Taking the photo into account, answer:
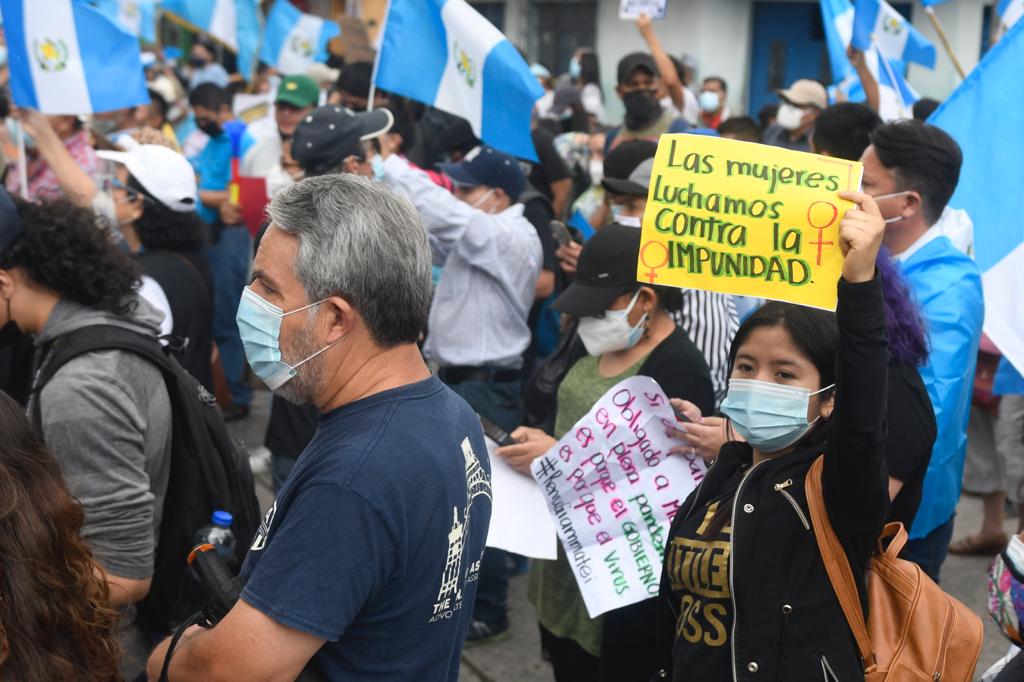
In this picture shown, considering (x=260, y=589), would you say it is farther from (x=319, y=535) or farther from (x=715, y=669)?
(x=715, y=669)

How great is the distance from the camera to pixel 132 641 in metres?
2.88

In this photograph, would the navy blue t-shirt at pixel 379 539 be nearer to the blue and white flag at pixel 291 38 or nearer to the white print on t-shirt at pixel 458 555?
the white print on t-shirt at pixel 458 555

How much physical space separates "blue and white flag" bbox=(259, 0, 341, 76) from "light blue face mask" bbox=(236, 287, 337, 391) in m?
9.75

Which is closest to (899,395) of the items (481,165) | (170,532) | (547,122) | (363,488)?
(363,488)

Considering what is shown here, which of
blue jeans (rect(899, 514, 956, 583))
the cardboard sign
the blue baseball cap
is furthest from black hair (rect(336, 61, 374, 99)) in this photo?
blue jeans (rect(899, 514, 956, 583))

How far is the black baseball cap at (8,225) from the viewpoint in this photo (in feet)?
9.37

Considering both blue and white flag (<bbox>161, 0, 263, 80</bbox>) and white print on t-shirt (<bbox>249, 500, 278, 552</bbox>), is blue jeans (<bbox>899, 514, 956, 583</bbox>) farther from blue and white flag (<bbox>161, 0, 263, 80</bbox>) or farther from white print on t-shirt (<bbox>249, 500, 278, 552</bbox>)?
blue and white flag (<bbox>161, 0, 263, 80</bbox>)

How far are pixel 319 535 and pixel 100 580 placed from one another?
1.35ft

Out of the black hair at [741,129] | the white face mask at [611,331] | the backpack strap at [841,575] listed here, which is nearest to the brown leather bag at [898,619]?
the backpack strap at [841,575]

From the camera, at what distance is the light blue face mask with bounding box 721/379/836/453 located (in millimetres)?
2472

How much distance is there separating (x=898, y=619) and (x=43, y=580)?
1.65 meters

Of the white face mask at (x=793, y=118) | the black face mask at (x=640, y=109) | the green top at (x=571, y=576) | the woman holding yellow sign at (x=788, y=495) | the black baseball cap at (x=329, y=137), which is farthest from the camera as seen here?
the white face mask at (x=793, y=118)

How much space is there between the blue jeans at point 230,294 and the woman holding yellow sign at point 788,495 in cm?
549

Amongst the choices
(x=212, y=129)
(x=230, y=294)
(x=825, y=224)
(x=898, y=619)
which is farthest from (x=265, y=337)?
(x=212, y=129)
